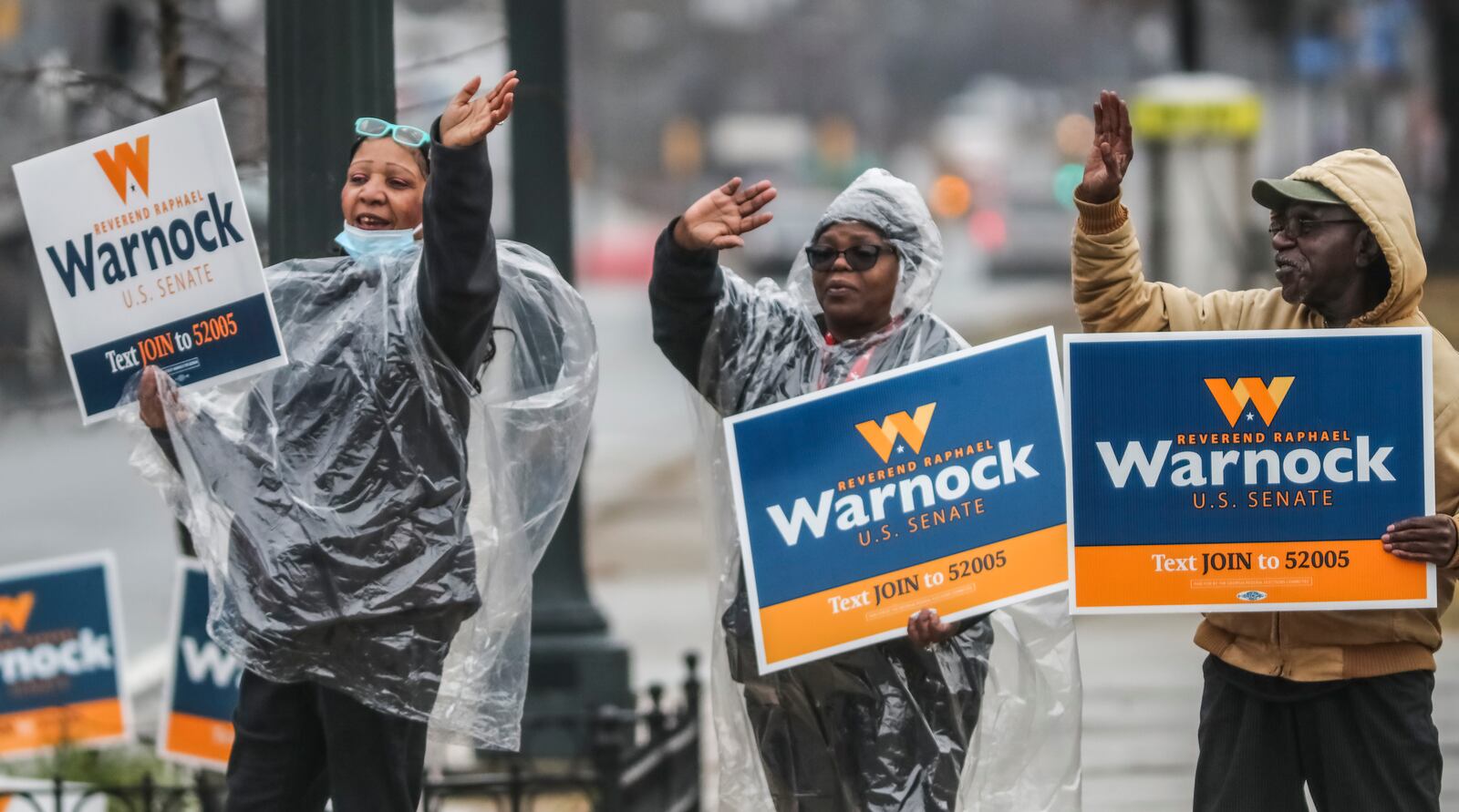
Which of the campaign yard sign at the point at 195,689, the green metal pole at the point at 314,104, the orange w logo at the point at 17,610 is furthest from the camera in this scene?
the orange w logo at the point at 17,610

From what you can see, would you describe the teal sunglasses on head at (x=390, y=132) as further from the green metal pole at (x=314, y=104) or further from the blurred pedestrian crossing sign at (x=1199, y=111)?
Result: the blurred pedestrian crossing sign at (x=1199, y=111)

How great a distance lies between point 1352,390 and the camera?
392 cm

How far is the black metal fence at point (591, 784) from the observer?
5219mm

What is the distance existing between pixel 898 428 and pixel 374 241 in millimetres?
1053

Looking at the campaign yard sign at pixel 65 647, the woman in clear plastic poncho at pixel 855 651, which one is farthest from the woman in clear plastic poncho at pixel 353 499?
the campaign yard sign at pixel 65 647

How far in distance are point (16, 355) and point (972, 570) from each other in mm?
2835

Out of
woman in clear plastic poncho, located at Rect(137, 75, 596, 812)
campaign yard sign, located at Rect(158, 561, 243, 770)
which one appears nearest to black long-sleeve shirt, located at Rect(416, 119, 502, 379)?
woman in clear plastic poncho, located at Rect(137, 75, 596, 812)

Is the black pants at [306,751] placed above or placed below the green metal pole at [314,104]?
below

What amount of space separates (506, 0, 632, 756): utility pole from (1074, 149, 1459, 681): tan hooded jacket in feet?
10.5

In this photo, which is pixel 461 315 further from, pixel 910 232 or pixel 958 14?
pixel 958 14

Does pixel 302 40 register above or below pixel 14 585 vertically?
above

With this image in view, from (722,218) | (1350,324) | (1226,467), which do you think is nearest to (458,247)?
(722,218)

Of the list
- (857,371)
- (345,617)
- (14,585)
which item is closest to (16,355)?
(14,585)

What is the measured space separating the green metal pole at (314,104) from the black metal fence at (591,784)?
146 centimetres
